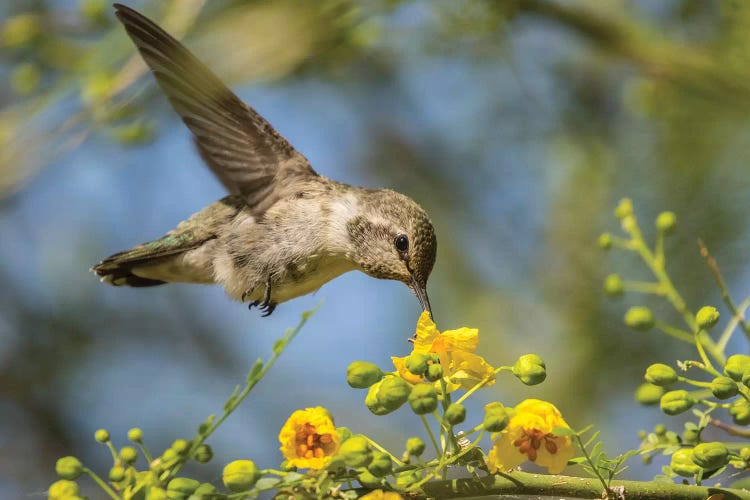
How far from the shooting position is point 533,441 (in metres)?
1.66

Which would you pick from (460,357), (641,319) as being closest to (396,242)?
(641,319)

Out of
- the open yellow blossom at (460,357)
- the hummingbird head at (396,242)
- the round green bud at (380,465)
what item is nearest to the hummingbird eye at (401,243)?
the hummingbird head at (396,242)

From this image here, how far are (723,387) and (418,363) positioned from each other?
1.76ft

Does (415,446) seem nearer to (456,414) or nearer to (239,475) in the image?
(456,414)

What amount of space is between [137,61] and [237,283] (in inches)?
36.1

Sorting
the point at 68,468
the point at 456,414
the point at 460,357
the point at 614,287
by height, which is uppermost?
the point at 614,287

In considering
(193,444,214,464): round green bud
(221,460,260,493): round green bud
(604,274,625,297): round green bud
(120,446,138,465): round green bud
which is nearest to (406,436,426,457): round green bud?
(221,460,260,493): round green bud

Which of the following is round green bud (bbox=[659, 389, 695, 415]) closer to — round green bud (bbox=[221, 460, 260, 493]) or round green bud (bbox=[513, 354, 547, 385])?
round green bud (bbox=[513, 354, 547, 385])

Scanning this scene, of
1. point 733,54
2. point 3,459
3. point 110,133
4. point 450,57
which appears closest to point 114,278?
point 110,133

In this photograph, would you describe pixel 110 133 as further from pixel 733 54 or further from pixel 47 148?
pixel 733 54

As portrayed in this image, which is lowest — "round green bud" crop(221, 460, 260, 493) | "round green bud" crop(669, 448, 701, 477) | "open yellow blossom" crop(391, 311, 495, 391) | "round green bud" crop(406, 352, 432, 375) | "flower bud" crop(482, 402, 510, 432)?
"round green bud" crop(221, 460, 260, 493)

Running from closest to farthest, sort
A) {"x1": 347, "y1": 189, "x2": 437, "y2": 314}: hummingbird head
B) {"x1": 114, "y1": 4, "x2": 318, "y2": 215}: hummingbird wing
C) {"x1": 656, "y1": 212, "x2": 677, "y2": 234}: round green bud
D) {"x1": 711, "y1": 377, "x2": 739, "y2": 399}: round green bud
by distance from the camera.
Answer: {"x1": 711, "y1": 377, "x2": 739, "y2": 399}: round green bud
{"x1": 656, "y1": 212, "x2": 677, "y2": 234}: round green bud
{"x1": 114, "y1": 4, "x2": 318, "y2": 215}: hummingbird wing
{"x1": 347, "y1": 189, "x2": 437, "y2": 314}: hummingbird head

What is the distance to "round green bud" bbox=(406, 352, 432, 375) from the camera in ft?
5.25

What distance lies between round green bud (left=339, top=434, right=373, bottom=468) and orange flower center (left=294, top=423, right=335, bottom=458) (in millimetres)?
194
